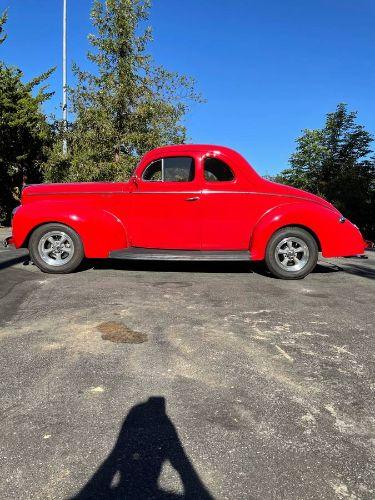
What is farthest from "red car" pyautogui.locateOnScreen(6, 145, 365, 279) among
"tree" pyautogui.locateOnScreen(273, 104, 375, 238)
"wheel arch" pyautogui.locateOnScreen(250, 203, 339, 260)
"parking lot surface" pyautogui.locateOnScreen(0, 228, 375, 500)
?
"tree" pyautogui.locateOnScreen(273, 104, 375, 238)

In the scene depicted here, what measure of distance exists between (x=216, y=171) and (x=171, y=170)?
0.71 metres

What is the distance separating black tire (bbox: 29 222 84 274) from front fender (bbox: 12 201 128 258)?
0.08m

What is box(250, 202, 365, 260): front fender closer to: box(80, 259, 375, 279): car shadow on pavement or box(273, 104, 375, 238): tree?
box(80, 259, 375, 279): car shadow on pavement

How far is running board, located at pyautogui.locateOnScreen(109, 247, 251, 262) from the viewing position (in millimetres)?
6285

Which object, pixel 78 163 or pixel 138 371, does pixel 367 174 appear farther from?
pixel 138 371

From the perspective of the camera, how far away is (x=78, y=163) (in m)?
13.6

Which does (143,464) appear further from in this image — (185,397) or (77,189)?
(77,189)

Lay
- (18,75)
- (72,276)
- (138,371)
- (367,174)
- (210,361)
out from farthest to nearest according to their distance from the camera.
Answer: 1. (367,174)
2. (18,75)
3. (72,276)
4. (210,361)
5. (138,371)

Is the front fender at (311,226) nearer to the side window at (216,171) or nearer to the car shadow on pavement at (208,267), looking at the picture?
the car shadow on pavement at (208,267)

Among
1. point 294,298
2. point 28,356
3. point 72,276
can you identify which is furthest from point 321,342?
point 72,276

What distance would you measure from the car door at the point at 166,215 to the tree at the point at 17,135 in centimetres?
1392

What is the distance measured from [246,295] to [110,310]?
5.79ft

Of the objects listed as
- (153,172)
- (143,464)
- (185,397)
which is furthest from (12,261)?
(143,464)

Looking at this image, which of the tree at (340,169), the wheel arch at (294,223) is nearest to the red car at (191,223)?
the wheel arch at (294,223)
